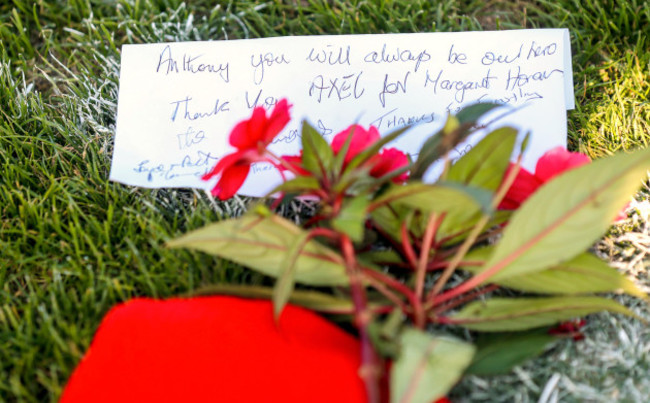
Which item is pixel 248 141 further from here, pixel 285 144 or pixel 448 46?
pixel 448 46

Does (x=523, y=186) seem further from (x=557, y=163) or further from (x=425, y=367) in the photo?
(x=425, y=367)

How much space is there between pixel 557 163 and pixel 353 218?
204mm

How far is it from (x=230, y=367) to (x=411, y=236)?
0.18 m

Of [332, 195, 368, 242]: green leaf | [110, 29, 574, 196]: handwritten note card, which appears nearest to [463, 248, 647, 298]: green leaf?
[332, 195, 368, 242]: green leaf

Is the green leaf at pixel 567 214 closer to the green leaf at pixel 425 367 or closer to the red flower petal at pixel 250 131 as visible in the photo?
the green leaf at pixel 425 367

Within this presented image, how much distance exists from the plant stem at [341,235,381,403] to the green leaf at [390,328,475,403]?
0.04 feet

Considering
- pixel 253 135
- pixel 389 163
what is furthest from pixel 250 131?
pixel 389 163

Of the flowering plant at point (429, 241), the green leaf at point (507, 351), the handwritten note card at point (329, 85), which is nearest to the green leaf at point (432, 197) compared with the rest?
the flowering plant at point (429, 241)

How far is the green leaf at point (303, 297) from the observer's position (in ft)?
1.55

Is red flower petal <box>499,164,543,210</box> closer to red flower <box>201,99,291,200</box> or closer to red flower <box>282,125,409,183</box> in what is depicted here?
red flower <box>282,125,409,183</box>

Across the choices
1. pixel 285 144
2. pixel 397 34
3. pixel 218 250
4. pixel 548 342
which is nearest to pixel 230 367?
pixel 218 250

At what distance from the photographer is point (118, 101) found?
734 mm

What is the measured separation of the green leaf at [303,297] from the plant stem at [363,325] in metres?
0.02

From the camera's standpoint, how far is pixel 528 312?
1.53 ft
